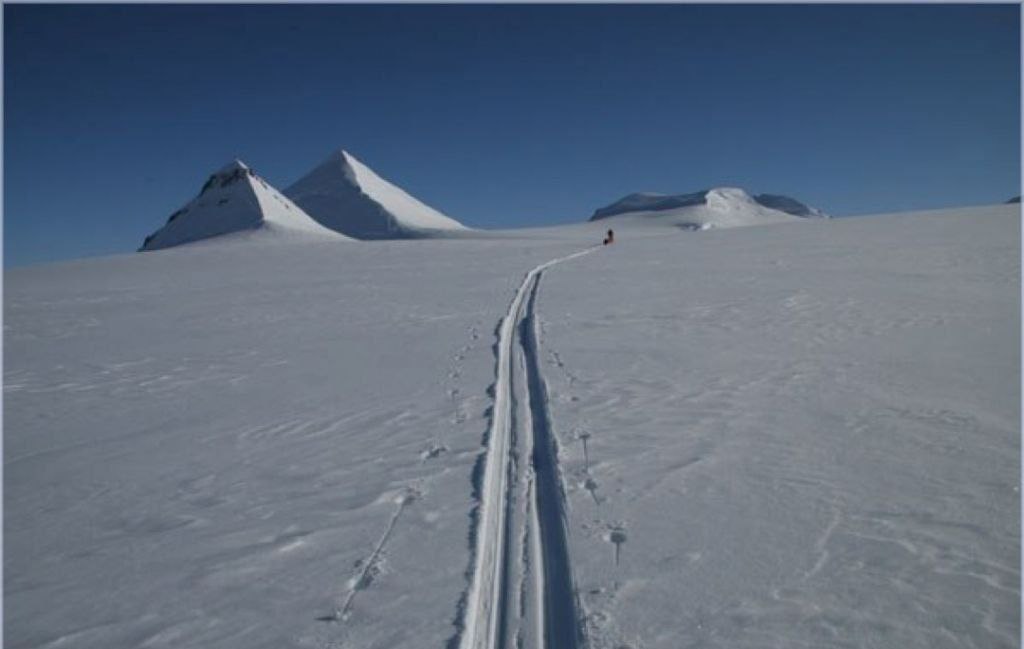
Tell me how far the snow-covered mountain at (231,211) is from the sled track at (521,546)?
265ft

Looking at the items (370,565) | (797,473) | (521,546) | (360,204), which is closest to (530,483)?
(521,546)

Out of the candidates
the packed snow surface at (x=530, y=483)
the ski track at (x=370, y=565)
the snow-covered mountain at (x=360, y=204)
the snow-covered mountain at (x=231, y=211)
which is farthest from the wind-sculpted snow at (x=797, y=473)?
the snow-covered mountain at (x=360, y=204)

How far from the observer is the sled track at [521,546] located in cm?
347

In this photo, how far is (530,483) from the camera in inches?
205

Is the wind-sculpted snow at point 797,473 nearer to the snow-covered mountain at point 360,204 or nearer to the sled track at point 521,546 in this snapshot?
the sled track at point 521,546

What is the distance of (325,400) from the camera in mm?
8117

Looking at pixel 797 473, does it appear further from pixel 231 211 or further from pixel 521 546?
pixel 231 211

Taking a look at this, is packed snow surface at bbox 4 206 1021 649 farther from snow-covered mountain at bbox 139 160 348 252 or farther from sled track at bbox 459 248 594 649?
snow-covered mountain at bbox 139 160 348 252

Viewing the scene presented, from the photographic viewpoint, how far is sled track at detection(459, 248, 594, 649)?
347 centimetres

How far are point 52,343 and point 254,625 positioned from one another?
12.2 m

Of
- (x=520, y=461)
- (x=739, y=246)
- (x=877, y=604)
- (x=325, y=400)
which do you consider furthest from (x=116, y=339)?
(x=739, y=246)

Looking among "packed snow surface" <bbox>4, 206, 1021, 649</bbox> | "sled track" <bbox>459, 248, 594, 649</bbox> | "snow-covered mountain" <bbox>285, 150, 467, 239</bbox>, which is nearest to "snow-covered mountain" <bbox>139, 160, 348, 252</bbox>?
"snow-covered mountain" <bbox>285, 150, 467, 239</bbox>

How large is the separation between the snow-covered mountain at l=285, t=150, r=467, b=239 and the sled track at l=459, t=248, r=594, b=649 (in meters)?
99.8

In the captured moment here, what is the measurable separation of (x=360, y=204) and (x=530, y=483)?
144 meters
